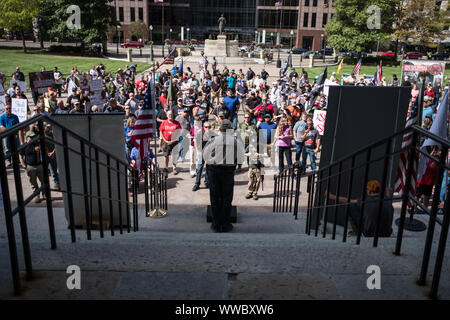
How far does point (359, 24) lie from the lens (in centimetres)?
5556

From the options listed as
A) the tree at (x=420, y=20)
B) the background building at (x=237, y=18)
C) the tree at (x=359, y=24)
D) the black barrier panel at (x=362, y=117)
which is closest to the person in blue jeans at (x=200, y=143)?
the black barrier panel at (x=362, y=117)

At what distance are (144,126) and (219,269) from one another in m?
6.30

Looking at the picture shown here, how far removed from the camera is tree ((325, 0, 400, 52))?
54406 mm

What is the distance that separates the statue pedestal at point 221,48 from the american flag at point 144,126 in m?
49.3

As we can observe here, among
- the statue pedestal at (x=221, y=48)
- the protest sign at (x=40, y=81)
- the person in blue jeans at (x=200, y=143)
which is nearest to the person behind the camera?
the person in blue jeans at (x=200, y=143)

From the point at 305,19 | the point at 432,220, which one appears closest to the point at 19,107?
the point at 432,220

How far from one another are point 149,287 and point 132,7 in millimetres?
98232

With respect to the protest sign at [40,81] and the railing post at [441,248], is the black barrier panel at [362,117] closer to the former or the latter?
the railing post at [441,248]

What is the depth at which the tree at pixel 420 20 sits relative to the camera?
180 feet

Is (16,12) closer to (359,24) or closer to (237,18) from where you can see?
(359,24)

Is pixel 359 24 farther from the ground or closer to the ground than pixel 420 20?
closer to the ground

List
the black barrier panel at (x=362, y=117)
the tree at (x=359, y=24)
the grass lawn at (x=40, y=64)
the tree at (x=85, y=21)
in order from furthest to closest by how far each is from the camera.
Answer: the tree at (x=85, y=21), the tree at (x=359, y=24), the grass lawn at (x=40, y=64), the black barrier panel at (x=362, y=117)

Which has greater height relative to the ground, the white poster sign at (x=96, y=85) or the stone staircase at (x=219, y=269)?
the white poster sign at (x=96, y=85)
